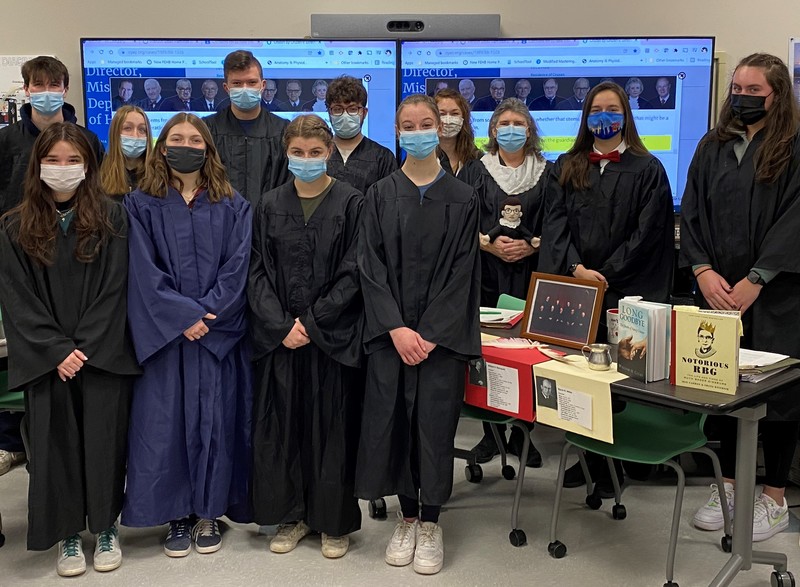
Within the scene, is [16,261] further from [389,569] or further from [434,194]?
[389,569]

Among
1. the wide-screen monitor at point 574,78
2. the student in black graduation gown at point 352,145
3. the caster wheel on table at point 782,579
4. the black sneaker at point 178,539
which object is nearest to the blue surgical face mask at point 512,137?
the student in black graduation gown at point 352,145

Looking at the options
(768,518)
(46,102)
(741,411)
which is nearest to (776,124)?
(741,411)

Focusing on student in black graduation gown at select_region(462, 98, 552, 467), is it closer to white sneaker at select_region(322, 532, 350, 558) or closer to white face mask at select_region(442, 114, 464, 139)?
white face mask at select_region(442, 114, 464, 139)

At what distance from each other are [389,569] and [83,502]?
1189 mm

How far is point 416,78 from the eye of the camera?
5.13 meters

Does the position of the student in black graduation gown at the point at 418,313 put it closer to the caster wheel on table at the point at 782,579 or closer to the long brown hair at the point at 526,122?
the long brown hair at the point at 526,122

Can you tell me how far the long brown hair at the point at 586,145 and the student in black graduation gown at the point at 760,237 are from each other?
380 mm

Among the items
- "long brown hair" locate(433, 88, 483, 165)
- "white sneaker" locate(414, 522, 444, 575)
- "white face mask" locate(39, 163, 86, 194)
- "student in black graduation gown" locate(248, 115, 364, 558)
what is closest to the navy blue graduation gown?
"student in black graduation gown" locate(248, 115, 364, 558)

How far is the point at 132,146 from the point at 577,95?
289 cm

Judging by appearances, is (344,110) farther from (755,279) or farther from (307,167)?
(755,279)

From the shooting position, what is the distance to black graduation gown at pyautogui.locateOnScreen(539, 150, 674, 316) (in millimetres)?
3480

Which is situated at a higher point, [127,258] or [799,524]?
[127,258]

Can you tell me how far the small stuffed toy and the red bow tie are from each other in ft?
1.38

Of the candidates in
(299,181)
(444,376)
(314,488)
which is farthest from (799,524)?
(299,181)
